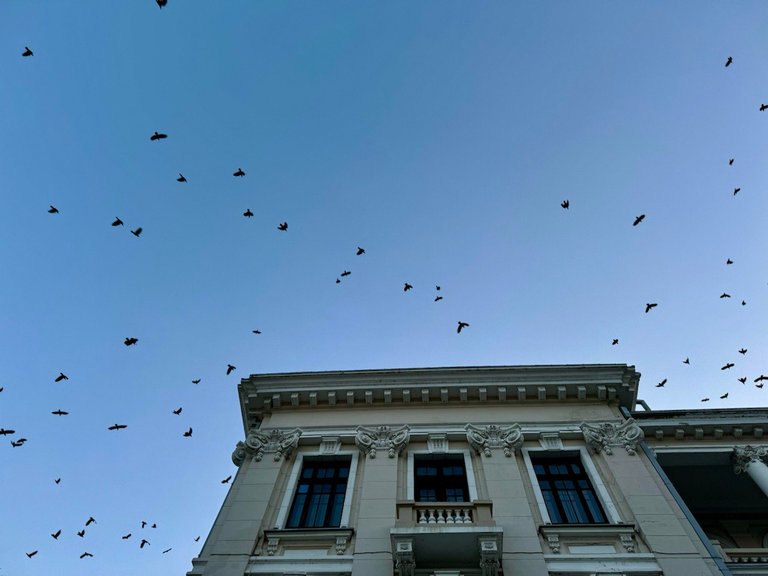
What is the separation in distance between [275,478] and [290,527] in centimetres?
168

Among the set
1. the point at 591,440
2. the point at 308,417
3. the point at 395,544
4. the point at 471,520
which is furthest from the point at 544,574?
the point at 308,417

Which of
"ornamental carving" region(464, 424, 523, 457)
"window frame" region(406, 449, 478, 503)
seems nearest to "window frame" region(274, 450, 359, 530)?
"window frame" region(406, 449, 478, 503)

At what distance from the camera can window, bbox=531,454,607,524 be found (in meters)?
14.0

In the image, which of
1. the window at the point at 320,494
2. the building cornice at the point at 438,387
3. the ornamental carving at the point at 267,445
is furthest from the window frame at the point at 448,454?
the ornamental carving at the point at 267,445

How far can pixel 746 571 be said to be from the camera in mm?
12570

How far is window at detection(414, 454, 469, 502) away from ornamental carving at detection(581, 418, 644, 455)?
415 cm

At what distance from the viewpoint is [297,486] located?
1535 centimetres

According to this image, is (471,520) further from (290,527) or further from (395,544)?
(290,527)

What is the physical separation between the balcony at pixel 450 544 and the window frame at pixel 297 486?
194 cm

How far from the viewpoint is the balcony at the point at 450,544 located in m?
11.9

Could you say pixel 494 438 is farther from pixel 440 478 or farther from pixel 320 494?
pixel 320 494

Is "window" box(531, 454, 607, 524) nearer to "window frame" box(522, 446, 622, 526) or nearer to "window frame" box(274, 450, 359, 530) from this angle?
"window frame" box(522, 446, 622, 526)

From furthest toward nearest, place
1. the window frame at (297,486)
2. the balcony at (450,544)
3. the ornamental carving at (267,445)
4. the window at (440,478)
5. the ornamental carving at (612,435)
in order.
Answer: the ornamental carving at (267,445)
the ornamental carving at (612,435)
the window at (440,478)
the window frame at (297,486)
the balcony at (450,544)

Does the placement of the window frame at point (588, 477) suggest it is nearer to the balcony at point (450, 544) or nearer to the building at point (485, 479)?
the building at point (485, 479)
